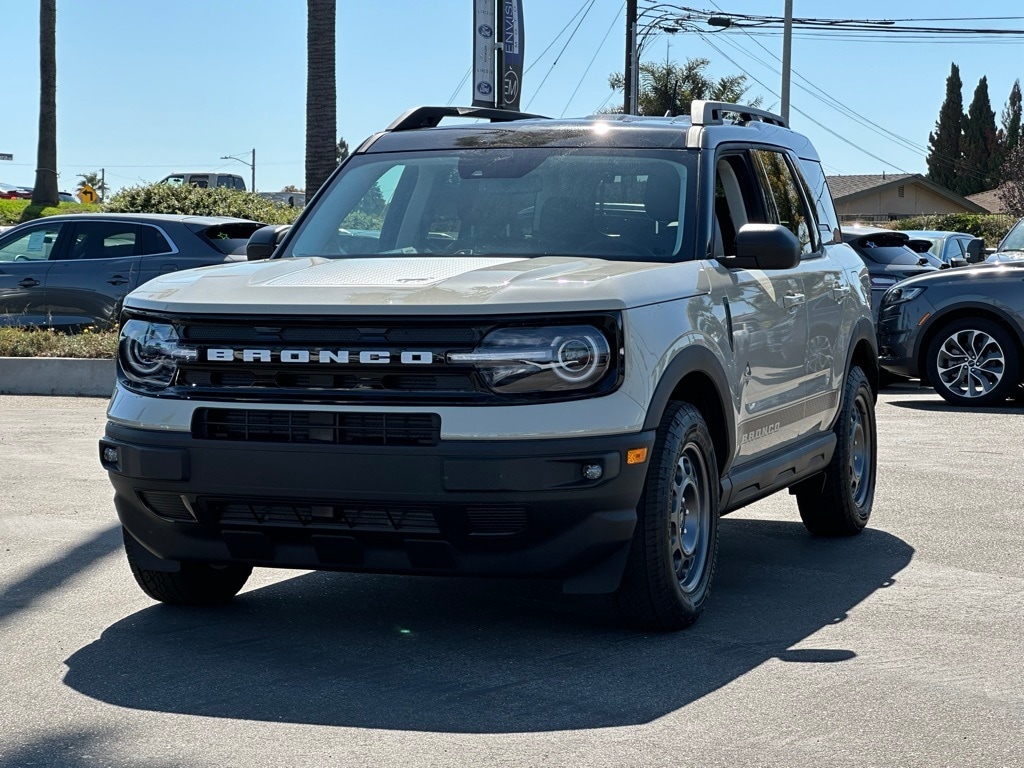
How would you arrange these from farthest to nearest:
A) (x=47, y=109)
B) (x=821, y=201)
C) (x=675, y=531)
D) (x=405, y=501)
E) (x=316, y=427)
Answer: (x=47, y=109), (x=821, y=201), (x=675, y=531), (x=316, y=427), (x=405, y=501)

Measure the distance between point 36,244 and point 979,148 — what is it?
83880mm

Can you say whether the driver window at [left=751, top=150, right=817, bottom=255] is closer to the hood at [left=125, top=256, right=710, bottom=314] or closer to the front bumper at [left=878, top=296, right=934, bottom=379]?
the hood at [left=125, top=256, right=710, bottom=314]

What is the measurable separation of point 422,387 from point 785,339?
2.24 meters

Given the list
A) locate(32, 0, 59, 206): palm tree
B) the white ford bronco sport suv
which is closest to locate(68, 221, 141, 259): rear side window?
the white ford bronco sport suv

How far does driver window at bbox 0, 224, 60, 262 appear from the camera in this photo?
16578 millimetres

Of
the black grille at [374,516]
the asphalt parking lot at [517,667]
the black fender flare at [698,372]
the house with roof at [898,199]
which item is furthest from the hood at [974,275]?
the house with roof at [898,199]

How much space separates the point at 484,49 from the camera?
20.0 metres

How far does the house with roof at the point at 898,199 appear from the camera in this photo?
79062mm

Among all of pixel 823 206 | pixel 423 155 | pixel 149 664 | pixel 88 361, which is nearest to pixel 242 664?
pixel 149 664

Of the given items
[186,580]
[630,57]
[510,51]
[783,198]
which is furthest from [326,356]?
[630,57]

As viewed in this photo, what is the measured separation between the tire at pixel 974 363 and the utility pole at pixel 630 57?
24903mm

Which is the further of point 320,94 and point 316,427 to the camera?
point 320,94

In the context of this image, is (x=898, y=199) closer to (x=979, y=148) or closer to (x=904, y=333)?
(x=979, y=148)

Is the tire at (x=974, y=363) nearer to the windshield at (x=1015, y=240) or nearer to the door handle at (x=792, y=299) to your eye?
the windshield at (x=1015, y=240)
